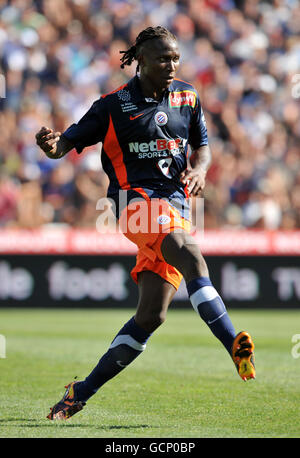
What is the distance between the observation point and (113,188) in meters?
5.53

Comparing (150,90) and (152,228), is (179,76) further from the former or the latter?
(152,228)

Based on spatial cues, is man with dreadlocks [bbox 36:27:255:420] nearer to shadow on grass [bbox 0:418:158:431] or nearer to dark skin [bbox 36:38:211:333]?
dark skin [bbox 36:38:211:333]

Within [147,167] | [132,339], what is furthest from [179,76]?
[132,339]

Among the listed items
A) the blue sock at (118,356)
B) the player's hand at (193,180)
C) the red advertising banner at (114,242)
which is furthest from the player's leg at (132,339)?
the red advertising banner at (114,242)

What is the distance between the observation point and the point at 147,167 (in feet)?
17.9

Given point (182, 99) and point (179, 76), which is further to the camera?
point (179, 76)

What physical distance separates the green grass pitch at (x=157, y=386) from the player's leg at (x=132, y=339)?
0.13 m

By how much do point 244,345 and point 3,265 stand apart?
34.4ft

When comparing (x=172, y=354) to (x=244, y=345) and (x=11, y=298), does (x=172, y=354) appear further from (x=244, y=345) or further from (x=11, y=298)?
(x=11, y=298)

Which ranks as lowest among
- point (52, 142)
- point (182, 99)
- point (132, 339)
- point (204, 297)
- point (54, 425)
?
point (54, 425)

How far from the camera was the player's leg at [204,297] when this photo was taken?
4426 mm

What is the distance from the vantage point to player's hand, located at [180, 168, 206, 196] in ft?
17.1

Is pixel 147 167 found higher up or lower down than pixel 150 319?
higher up

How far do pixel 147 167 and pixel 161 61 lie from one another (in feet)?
2.38
